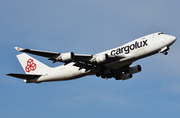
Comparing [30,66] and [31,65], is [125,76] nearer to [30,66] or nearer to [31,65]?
[31,65]

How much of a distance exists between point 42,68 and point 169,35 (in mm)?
20510

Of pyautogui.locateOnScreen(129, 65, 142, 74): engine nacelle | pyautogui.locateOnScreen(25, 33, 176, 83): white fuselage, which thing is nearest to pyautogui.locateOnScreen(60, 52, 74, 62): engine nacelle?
pyautogui.locateOnScreen(25, 33, 176, 83): white fuselage

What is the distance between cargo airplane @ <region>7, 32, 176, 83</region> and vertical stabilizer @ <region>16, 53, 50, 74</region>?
171 centimetres

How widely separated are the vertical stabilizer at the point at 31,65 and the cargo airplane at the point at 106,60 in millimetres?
1712

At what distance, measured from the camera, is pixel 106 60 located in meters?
35.5

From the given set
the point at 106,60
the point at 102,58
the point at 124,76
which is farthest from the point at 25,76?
the point at 124,76

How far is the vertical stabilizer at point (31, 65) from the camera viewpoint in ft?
148

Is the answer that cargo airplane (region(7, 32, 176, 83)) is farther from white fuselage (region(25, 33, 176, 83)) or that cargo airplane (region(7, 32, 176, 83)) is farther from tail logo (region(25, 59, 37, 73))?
tail logo (region(25, 59, 37, 73))

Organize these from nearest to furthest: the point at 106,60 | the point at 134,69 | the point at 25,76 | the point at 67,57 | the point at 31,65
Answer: the point at 67,57, the point at 106,60, the point at 25,76, the point at 134,69, the point at 31,65

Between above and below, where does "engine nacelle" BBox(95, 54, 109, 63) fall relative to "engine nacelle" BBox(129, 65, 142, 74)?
above

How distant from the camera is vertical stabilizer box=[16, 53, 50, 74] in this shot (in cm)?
4516

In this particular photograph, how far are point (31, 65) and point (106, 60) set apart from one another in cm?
1643

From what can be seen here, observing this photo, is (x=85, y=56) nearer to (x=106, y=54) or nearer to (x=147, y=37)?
(x=106, y=54)

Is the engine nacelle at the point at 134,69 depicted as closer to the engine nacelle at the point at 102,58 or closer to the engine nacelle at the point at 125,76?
the engine nacelle at the point at 125,76
